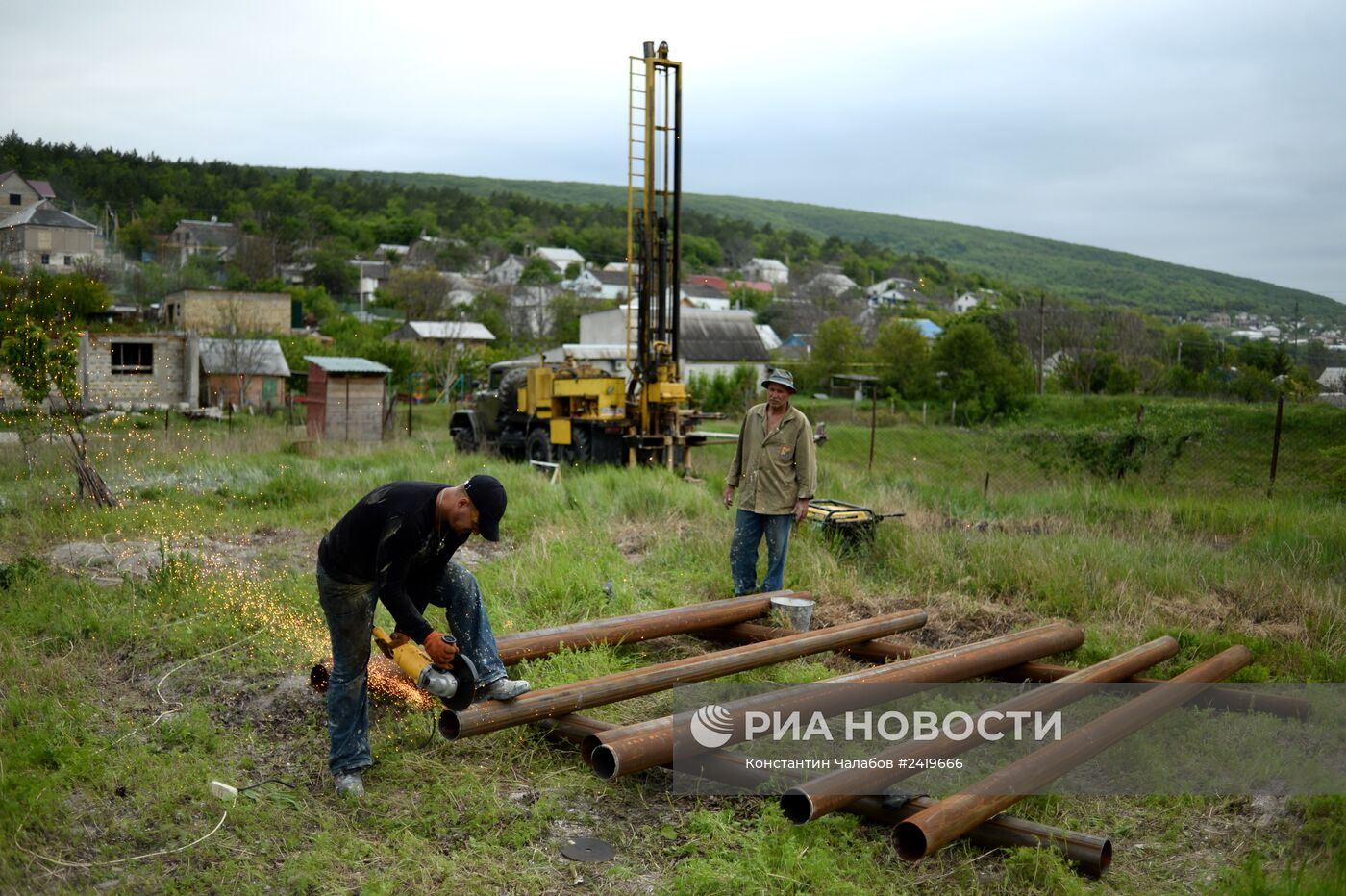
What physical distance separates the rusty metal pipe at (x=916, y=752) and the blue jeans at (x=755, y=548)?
2.59m

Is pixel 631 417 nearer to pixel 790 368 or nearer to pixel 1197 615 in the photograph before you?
pixel 1197 615

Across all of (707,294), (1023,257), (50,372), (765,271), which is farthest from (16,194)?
(1023,257)

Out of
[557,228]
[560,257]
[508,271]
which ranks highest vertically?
[557,228]

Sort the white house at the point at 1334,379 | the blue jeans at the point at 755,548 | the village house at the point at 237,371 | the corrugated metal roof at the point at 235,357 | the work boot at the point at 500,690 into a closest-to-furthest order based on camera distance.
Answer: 1. the work boot at the point at 500,690
2. the blue jeans at the point at 755,548
3. the white house at the point at 1334,379
4. the village house at the point at 237,371
5. the corrugated metal roof at the point at 235,357

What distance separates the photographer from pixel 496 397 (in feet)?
68.9

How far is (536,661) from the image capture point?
6.77 metres

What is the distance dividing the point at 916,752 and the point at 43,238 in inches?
580

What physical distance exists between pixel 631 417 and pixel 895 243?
420ft

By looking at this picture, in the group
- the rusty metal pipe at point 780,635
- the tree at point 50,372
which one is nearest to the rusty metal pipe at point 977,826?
the rusty metal pipe at point 780,635

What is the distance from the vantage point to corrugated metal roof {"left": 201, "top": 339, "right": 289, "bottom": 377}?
111ft

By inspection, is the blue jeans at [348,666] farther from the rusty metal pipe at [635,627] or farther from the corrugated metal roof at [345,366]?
the corrugated metal roof at [345,366]

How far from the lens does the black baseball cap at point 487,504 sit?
4.62m

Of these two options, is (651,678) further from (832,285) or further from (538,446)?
(832,285)

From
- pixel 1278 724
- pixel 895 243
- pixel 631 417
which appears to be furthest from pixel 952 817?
pixel 895 243
